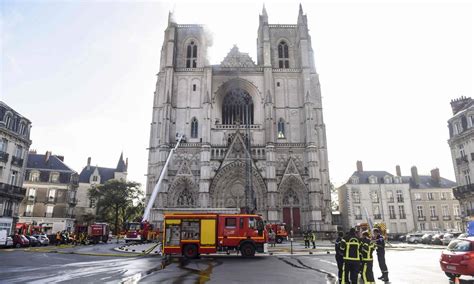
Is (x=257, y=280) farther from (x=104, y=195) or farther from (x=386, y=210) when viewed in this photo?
(x=104, y=195)

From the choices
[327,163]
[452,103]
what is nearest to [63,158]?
[327,163]

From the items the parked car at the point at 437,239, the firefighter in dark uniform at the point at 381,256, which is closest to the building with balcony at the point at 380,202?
the parked car at the point at 437,239

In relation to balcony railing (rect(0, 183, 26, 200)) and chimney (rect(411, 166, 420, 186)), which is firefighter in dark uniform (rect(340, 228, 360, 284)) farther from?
chimney (rect(411, 166, 420, 186))

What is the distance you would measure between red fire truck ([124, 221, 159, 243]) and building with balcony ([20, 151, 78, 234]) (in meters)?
19.4

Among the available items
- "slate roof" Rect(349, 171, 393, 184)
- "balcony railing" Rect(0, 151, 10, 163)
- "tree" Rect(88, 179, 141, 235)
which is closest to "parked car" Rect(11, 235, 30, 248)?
"balcony railing" Rect(0, 151, 10, 163)

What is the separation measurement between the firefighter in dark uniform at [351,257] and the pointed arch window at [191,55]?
38049mm

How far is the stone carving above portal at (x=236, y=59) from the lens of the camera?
42.2 metres

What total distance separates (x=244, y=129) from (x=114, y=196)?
25045mm

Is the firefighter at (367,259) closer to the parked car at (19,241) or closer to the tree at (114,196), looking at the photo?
the parked car at (19,241)

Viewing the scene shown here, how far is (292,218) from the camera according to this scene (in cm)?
3403

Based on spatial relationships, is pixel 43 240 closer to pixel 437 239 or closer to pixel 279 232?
pixel 279 232

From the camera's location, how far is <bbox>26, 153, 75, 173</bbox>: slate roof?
44.9 m

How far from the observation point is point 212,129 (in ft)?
124

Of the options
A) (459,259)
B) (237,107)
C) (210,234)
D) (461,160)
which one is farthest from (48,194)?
(461,160)
